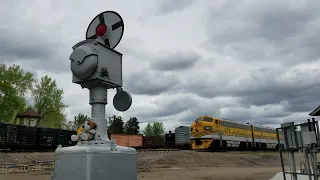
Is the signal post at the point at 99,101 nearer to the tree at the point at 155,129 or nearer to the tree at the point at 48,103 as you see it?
the tree at the point at 48,103

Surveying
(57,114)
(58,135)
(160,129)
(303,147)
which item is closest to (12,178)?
(303,147)

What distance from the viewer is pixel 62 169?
4.04m

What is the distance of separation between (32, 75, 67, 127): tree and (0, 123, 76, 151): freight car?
70.6ft

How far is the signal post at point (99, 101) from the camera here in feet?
12.8

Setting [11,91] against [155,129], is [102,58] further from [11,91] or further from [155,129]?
[155,129]

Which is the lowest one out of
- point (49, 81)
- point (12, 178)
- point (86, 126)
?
point (12, 178)

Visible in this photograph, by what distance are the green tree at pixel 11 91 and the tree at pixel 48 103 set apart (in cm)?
653

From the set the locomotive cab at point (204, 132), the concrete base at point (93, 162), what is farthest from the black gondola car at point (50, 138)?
the concrete base at point (93, 162)

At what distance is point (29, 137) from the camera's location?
2628cm

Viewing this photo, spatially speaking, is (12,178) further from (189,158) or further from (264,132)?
(264,132)

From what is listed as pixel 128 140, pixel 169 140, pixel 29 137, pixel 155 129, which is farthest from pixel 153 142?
pixel 155 129

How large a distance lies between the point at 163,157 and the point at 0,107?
28.3m

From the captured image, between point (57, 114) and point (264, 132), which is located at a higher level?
point (57, 114)

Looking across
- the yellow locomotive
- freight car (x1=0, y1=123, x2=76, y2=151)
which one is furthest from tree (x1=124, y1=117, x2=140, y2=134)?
freight car (x1=0, y1=123, x2=76, y2=151)
